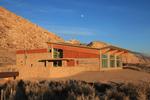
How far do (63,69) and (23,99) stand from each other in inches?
919

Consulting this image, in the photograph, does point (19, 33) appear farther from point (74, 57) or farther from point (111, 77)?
point (111, 77)

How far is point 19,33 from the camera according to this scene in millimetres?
102562

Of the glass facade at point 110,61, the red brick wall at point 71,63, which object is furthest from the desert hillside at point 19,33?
the glass facade at point 110,61

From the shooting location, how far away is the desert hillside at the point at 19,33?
92.6m

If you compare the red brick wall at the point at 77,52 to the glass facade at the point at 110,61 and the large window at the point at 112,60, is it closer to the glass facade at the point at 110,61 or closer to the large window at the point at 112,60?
the glass facade at the point at 110,61

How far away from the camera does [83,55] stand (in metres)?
42.2

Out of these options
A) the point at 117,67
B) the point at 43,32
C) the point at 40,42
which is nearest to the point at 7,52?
the point at 40,42

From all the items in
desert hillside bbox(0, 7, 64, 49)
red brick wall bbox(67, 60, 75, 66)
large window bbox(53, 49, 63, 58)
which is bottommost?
red brick wall bbox(67, 60, 75, 66)

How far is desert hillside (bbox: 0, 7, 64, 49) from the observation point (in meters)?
92.6

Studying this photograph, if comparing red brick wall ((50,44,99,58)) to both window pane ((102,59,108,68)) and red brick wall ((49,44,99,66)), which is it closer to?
red brick wall ((49,44,99,66))

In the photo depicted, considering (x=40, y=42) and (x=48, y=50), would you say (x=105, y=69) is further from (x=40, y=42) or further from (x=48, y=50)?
(x=40, y=42)

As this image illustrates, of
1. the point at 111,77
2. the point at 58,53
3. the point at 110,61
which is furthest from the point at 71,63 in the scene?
the point at 111,77

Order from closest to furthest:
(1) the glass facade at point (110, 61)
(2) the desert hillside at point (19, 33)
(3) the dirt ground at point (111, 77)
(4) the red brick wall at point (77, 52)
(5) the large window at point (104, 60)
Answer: (3) the dirt ground at point (111, 77)
(4) the red brick wall at point (77, 52)
(5) the large window at point (104, 60)
(1) the glass facade at point (110, 61)
(2) the desert hillside at point (19, 33)

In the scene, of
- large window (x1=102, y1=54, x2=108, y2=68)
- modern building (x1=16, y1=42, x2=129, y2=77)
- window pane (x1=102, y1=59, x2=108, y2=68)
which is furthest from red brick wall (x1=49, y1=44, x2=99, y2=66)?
window pane (x1=102, y1=59, x2=108, y2=68)
